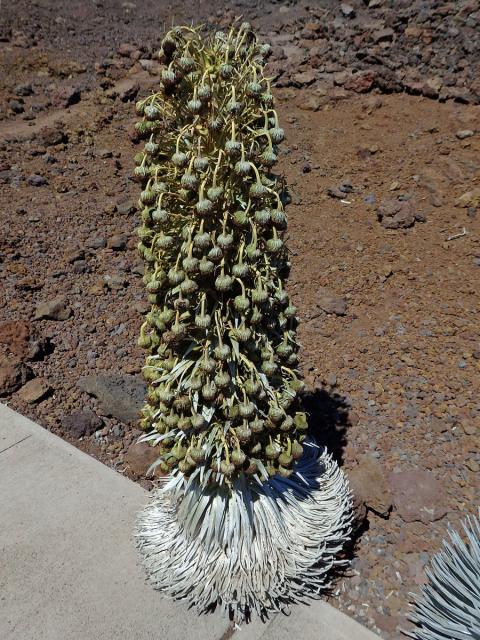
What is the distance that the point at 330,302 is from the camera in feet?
14.6

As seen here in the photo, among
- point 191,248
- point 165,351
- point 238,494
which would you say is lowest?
point 238,494

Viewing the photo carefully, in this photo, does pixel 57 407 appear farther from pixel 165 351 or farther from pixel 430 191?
pixel 430 191

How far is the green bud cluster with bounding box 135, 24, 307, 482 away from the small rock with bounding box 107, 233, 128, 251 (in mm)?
3263

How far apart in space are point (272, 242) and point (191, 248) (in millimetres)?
254

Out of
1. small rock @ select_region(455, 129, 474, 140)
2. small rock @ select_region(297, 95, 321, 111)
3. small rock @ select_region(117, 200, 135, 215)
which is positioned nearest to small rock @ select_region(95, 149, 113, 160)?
small rock @ select_region(117, 200, 135, 215)

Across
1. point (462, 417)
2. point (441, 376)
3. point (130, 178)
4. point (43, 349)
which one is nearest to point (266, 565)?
point (462, 417)

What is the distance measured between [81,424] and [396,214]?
3143 mm

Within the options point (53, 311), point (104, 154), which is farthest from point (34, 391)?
point (104, 154)

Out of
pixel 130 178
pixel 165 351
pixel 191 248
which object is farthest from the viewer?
pixel 130 178

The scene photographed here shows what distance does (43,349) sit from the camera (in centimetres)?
430

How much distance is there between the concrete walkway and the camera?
2480 millimetres

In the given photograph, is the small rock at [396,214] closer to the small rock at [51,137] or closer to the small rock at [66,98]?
the small rock at [51,137]

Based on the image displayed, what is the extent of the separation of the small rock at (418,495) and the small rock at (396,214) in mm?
2529

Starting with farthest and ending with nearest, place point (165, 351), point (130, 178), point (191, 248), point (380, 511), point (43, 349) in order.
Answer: point (130, 178) < point (43, 349) < point (380, 511) < point (165, 351) < point (191, 248)
